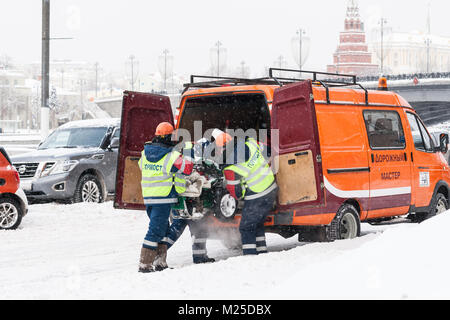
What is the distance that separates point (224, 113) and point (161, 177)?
2549 millimetres

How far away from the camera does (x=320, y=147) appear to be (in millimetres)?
8914

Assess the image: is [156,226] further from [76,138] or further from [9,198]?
[76,138]

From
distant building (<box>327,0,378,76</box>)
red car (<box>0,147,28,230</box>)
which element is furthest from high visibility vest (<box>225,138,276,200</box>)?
distant building (<box>327,0,378,76</box>)

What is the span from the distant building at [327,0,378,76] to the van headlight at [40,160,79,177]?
6060 inches

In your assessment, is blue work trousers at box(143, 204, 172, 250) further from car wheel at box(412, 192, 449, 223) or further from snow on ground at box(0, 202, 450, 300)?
car wheel at box(412, 192, 449, 223)

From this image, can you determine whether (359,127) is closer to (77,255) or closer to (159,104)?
(159,104)

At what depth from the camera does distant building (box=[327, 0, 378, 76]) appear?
6673 inches

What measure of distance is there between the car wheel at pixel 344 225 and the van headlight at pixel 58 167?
7405mm

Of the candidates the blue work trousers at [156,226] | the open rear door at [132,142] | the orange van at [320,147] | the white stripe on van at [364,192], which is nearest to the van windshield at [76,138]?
the orange van at [320,147]

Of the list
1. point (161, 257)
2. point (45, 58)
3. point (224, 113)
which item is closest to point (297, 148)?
point (161, 257)

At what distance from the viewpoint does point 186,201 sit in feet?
29.8

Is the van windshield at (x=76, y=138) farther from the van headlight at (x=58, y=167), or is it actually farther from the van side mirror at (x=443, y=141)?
the van side mirror at (x=443, y=141)

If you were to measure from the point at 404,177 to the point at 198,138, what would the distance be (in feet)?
9.85

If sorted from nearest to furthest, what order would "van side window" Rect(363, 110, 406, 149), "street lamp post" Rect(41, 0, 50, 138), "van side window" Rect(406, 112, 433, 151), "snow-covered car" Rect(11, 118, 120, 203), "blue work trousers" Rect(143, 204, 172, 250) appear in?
"blue work trousers" Rect(143, 204, 172, 250), "van side window" Rect(363, 110, 406, 149), "van side window" Rect(406, 112, 433, 151), "snow-covered car" Rect(11, 118, 120, 203), "street lamp post" Rect(41, 0, 50, 138)
